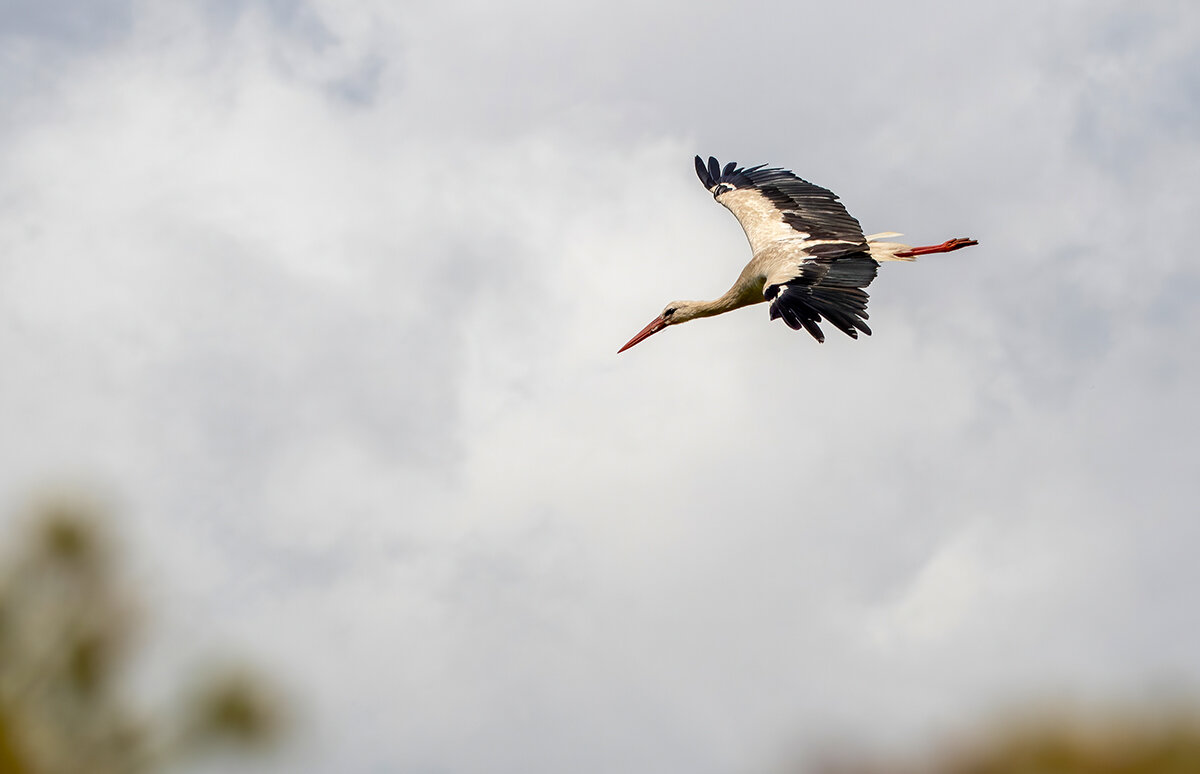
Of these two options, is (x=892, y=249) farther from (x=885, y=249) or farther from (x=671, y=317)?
(x=671, y=317)

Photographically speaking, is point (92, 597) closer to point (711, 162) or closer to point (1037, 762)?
point (1037, 762)

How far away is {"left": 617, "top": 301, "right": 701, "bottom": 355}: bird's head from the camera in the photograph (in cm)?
2155

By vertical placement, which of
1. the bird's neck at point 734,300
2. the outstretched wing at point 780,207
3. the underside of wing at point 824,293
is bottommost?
the underside of wing at point 824,293

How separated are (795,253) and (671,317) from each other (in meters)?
3.56

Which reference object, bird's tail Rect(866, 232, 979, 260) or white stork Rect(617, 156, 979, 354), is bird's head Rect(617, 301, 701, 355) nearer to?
white stork Rect(617, 156, 979, 354)

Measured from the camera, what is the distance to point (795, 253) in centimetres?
1903

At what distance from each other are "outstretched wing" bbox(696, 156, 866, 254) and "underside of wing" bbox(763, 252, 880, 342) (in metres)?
0.99

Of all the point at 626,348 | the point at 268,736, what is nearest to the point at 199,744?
the point at 268,736

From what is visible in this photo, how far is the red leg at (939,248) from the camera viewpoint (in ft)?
66.2

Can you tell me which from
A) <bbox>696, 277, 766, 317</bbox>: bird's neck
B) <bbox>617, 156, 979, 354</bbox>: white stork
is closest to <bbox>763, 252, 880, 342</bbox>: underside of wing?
<bbox>617, 156, 979, 354</bbox>: white stork

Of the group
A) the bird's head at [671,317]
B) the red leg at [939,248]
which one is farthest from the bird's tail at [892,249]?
the bird's head at [671,317]

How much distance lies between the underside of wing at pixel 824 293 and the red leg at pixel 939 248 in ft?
6.31

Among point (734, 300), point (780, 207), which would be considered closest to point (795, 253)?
point (734, 300)

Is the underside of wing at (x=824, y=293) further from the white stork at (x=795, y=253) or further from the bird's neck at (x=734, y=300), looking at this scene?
Result: the bird's neck at (x=734, y=300)
